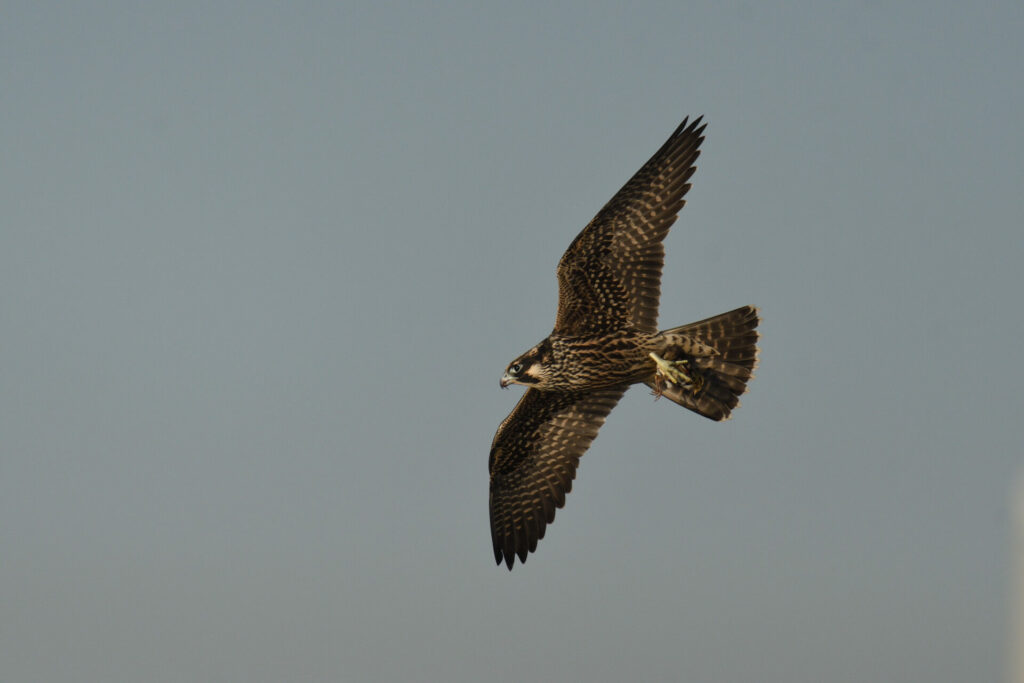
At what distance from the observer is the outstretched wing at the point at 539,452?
14.1 m

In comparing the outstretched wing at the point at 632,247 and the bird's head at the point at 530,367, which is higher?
the outstretched wing at the point at 632,247

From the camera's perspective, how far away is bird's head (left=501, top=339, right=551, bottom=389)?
13.1m

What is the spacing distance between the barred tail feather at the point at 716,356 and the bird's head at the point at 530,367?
1.18 m

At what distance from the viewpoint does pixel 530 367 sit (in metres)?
13.1

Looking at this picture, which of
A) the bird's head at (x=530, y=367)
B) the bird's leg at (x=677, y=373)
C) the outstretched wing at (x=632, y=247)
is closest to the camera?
the outstretched wing at (x=632, y=247)

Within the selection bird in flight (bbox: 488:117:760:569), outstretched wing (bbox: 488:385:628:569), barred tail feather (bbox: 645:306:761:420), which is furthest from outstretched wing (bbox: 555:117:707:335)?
outstretched wing (bbox: 488:385:628:569)

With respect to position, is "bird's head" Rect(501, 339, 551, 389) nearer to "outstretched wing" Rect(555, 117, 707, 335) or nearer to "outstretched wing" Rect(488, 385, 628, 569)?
"outstretched wing" Rect(555, 117, 707, 335)

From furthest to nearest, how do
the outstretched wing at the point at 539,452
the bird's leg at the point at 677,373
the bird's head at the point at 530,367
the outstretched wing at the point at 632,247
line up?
the outstretched wing at the point at 539,452 → the bird's head at the point at 530,367 → the bird's leg at the point at 677,373 → the outstretched wing at the point at 632,247

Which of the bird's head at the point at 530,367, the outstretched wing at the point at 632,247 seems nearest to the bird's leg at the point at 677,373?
the outstretched wing at the point at 632,247

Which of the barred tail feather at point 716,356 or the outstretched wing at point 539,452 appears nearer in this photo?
the barred tail feather at point 716,356

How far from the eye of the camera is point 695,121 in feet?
40.9

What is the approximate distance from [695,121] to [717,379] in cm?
253

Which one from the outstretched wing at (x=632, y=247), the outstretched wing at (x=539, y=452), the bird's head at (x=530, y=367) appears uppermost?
the outstretched wing at (x=632, y=247)

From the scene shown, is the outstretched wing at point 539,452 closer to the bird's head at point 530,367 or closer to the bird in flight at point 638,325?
the bird in flight at point 638,325
